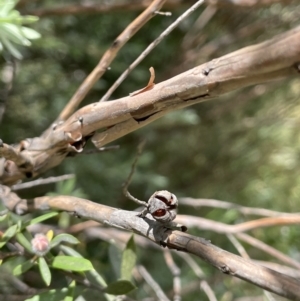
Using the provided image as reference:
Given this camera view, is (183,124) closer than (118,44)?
No

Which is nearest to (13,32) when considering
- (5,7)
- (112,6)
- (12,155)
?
(5,7)

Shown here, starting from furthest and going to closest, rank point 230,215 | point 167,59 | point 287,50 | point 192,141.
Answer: point 192,141 → point 167,59 → point 230,215 → point 287,50

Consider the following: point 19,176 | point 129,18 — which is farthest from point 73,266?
point 129,18

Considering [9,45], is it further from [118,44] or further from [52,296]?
[52,296]

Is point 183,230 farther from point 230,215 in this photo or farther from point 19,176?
point 230,215

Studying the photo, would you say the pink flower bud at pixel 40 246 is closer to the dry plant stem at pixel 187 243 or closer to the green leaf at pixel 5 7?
the dry plant stem at pixel 187 243

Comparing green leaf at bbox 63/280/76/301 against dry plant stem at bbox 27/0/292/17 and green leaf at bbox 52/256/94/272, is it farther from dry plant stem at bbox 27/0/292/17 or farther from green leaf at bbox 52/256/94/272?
dry plant stem at bbox 27/0/292/17

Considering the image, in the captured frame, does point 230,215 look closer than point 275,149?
Yes

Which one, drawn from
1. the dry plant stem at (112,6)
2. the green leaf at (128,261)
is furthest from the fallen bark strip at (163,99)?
the dry plant stem at (112,6)
